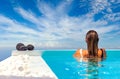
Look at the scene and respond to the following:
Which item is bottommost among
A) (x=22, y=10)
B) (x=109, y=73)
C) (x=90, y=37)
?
(x=109, y=73)

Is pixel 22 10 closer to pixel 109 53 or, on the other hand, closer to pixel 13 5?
pixel 13 5

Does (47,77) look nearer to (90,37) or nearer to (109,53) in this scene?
Answer: (90,37)

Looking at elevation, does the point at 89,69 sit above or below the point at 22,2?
below

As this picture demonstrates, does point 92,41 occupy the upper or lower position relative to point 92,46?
upper

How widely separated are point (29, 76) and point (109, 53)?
10144 millimetres

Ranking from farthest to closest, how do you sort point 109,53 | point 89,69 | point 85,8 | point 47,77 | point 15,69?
point 85,8 < point 109,53 < point 89,69 < point 15,69 < point 47,77

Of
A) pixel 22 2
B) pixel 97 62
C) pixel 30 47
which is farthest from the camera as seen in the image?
pixel 22 2

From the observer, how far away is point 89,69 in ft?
19.1

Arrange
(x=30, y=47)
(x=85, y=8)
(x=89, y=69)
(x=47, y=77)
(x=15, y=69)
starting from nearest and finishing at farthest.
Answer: (x=47, y=77) < (x=15, y=69) < (x=89, y=69) < (x=30, y=47) < (x=85, y=8)

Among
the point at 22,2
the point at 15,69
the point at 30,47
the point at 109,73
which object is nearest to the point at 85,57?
the point at 109,73

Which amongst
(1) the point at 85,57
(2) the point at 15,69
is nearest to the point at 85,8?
(1) the point at 85,57

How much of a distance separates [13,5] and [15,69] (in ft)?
51.4

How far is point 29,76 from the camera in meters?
2.93

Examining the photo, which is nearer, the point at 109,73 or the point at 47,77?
the point at 47,77
